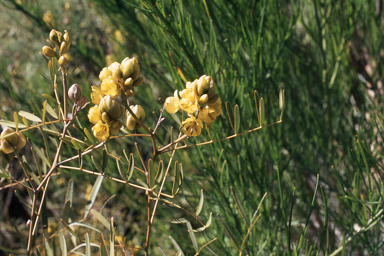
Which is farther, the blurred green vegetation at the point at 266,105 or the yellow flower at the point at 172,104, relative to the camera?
the blurred green vegetation at the point at 266,105

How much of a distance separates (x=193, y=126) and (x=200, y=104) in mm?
21

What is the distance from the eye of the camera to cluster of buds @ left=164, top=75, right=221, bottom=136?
0.25 metres

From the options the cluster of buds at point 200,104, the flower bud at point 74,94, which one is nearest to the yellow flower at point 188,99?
the cluster of buds at point 200,104

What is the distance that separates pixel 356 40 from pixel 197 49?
66cm

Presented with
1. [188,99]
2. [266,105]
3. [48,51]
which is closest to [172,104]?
[188,99]

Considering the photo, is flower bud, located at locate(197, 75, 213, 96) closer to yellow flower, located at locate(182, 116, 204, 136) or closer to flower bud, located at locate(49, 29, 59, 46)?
yellow flower, located at locate(182, 116, 204, 136)

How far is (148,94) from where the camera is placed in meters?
0.69

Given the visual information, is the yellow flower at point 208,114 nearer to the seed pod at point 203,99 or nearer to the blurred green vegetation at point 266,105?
the seed pod at point 203,99

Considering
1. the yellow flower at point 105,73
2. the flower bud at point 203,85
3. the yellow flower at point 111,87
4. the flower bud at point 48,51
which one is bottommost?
the flower bud at point 203,85

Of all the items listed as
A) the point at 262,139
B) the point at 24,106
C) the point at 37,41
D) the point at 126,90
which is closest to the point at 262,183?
the point at 262,139

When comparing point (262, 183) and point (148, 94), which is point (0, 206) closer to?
point (148, 94)

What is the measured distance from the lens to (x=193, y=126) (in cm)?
26

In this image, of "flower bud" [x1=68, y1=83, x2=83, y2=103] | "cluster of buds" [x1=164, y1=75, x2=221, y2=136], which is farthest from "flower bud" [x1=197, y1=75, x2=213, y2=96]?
"flower bud" [x1=68, y1=83, x2=83, y2=103]

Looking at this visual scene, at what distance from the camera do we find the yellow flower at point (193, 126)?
26 centimetres
